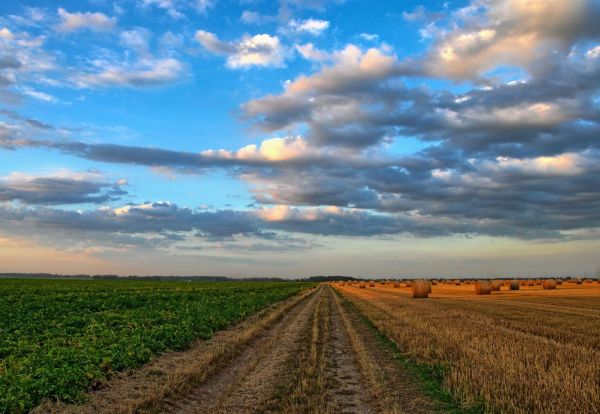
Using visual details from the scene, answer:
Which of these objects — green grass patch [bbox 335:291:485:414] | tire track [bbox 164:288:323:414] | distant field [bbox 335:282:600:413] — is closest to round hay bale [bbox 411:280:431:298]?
distant field [bbox 335:282:600:413]

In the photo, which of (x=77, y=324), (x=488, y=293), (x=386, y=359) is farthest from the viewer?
(x=488, y=293)

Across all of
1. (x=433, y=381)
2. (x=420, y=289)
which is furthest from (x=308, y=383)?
(x=420, y=289)

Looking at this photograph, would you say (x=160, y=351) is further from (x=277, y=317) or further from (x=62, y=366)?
(x=277, y=317)

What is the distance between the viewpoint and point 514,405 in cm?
867

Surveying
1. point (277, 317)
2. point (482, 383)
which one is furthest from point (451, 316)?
point (482, 383)

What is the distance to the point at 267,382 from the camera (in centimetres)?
1116

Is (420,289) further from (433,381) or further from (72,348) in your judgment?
(72,348)

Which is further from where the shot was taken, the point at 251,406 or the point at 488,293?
the point at 488,293

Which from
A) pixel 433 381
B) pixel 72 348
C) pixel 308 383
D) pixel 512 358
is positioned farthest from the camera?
pixel 72 348

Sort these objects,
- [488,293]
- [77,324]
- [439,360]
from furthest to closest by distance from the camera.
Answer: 1. [488,293]
2. [77,324]
3. [439,360]

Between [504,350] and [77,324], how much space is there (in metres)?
17.7

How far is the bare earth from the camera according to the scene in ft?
30.3

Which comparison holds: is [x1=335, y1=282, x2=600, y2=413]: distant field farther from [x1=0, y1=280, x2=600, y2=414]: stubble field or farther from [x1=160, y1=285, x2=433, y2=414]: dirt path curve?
[x1=160, y1=285, x2=433, y2=414]: dirt path curve

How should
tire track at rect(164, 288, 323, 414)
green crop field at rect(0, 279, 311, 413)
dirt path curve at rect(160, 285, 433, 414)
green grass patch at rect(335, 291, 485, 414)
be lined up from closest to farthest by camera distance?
green grass patch at rect(335, 291, 485, 414) < dirt path curve at rect(160, 285, 433, 414) < tire track at rect(164, 288, 323, 414) < green crop field at rect(0, 279, 311, 413)
